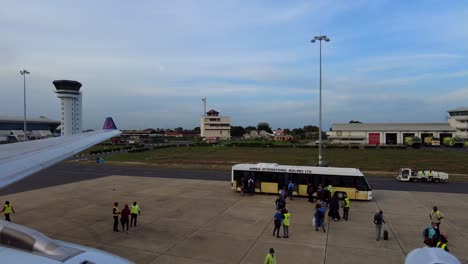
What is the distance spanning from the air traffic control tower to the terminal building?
9257cm

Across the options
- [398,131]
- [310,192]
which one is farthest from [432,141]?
[310,192]

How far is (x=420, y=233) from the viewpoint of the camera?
15539 mm

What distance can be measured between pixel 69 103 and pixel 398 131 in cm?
11815

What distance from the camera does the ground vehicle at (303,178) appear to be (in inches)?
890

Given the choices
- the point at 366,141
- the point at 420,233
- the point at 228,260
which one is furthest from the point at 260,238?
the point at 366,141

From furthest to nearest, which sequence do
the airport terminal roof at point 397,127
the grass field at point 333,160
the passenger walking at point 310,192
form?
the airport terminal roof at point 397,127
the grass field at point 333,160
the passenger walking at point 310,192

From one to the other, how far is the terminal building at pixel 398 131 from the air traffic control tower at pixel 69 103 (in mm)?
92570

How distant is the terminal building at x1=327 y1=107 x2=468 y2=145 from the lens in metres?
103

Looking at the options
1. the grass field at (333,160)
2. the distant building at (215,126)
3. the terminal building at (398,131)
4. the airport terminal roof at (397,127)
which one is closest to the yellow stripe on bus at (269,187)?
the grass field at (333,160)

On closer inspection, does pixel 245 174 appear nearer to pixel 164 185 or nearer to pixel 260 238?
pixel 164 185

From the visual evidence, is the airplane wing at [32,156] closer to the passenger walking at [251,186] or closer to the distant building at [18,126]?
the passenger walking at [251,186]

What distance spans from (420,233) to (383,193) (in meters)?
10.3

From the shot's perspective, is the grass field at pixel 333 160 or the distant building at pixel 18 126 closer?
the grass field at pixel 333 160

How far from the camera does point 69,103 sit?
401 feet
